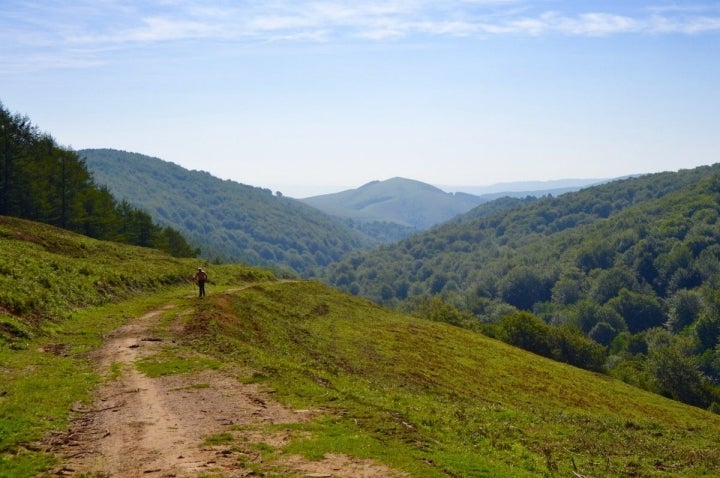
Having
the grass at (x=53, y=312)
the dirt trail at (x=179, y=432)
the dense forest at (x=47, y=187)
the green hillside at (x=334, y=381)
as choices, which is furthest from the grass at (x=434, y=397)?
the dense forest at (x=47, y=187)

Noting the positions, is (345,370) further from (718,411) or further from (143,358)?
(718,411)

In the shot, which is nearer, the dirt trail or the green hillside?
the dirt trail

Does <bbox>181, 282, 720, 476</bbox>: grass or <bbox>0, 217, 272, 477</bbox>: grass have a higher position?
<bbox>0, 217, 272, 477</bbox>: grass

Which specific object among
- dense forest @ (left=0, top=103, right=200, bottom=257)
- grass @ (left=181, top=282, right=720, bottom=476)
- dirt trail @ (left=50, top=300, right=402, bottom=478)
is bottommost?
grass @ (left=181, top=282, right=720, bottom=476)

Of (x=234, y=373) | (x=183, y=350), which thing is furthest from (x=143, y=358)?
(x=234, y=373)

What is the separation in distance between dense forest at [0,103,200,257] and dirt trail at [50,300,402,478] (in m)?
74.8

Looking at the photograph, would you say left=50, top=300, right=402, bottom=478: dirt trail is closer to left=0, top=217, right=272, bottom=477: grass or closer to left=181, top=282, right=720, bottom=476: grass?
left=0, top=217, right=272, bottom=477: grass

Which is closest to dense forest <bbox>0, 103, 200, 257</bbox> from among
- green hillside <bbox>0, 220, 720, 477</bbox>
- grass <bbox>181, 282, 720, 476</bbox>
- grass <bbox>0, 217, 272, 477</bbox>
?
grass <bbox>0, 217, 272, 477</bbox>

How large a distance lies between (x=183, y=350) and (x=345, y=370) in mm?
11542

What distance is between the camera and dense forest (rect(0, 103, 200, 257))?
87188mm

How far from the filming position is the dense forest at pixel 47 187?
87.2m

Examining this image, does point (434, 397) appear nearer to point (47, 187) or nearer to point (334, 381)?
point (334, 381)

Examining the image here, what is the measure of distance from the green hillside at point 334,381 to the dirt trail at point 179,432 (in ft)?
1.16

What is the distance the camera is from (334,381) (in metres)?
28.8
